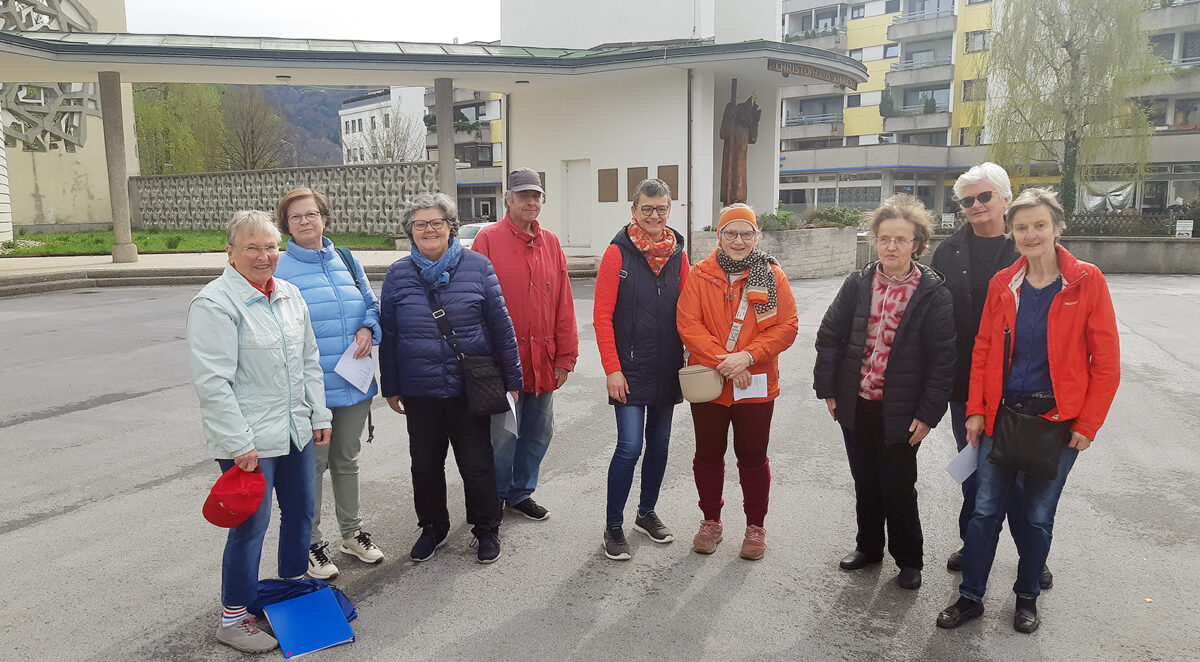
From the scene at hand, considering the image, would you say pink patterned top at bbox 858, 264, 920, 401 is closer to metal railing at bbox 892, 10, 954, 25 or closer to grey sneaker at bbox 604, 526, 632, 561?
grey sneaker at bbox 604, 526, 632, 561

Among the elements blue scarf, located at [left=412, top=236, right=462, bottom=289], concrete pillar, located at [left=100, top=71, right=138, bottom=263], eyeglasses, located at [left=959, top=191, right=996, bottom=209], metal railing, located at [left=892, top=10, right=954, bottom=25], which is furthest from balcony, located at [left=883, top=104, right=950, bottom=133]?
blue scarf, located at [left=412, top=236, right=462, bottom=289]

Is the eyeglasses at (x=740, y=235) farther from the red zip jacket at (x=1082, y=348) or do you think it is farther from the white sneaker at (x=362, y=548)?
the white sneaker at (x=362, y=548)

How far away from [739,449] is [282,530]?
7.42 feet

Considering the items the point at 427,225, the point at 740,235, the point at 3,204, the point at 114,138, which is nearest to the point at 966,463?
the point at 740,235

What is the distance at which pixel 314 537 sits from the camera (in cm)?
409

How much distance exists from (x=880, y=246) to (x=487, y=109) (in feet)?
242

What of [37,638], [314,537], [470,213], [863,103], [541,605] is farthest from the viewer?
[470,213]

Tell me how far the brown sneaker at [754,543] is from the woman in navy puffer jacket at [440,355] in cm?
131

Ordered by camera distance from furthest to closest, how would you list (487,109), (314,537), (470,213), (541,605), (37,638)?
(487,109) < (470,213) < (314,537) < (541,605) < (37,638)

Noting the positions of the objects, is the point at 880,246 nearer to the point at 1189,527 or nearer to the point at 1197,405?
the point at 1189,527

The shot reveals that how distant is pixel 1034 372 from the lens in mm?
3410

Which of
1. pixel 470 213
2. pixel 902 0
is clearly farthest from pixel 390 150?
pixel 902 0

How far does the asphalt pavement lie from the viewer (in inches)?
134

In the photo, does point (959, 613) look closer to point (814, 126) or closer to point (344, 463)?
point (344, 463)
